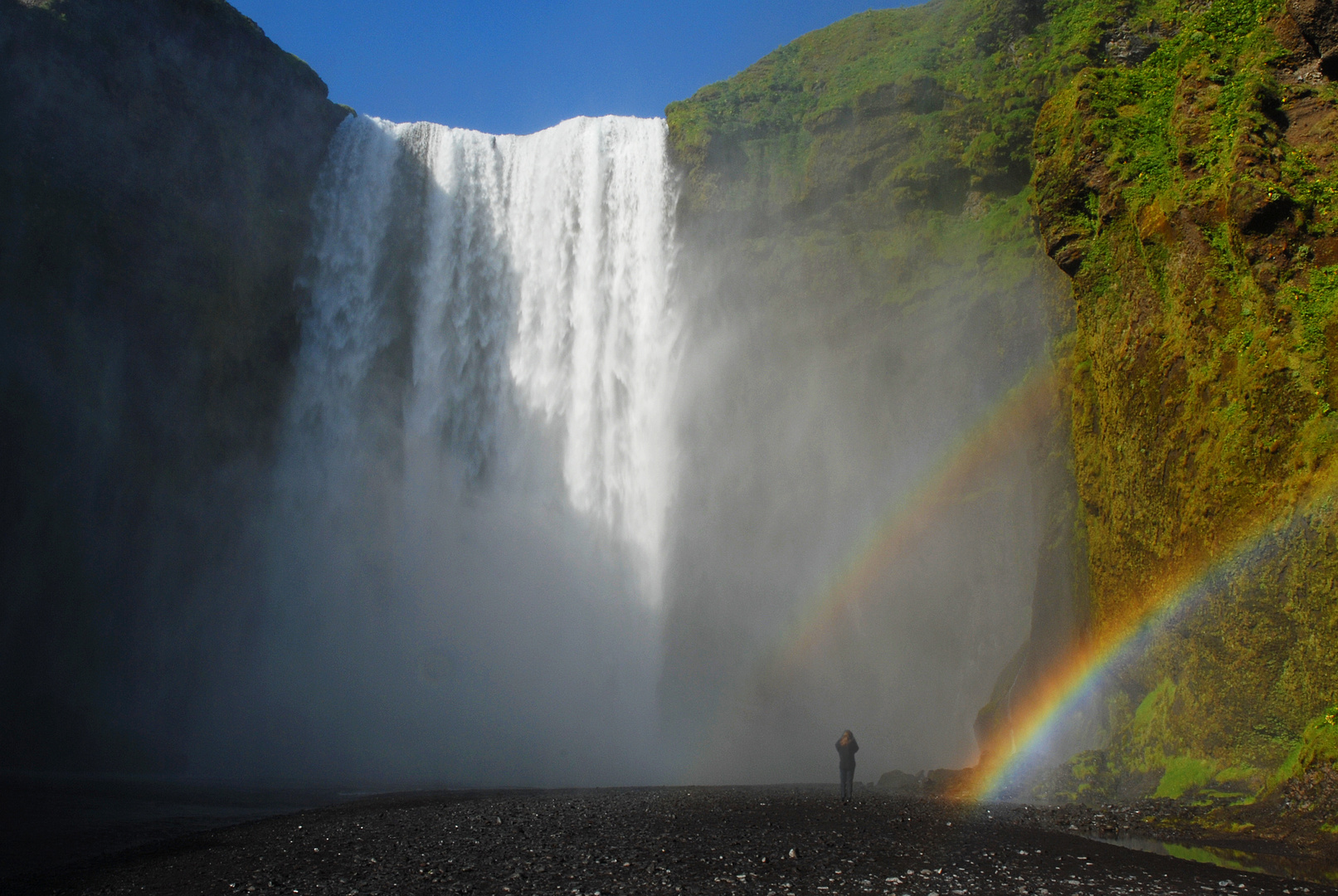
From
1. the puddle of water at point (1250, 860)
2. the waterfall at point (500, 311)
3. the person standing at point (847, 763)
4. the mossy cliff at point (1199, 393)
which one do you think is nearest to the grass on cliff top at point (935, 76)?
the mossy cliff at point (1199, 393)

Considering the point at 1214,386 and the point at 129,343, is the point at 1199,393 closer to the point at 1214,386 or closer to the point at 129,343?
the point at 1214,386

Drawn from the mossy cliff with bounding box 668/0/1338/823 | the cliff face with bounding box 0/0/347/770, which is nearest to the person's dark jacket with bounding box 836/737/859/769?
the mossy cliff with bounding box 668/0/1338/823

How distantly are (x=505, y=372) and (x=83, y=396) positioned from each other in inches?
555

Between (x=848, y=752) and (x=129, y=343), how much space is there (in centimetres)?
2705

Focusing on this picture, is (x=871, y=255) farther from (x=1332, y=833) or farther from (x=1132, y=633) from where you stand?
(x=1332, y=833)

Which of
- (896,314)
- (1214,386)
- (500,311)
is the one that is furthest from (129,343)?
(1214,386)

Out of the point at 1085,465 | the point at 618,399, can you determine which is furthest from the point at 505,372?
the point at 1085,465

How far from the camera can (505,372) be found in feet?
97.9

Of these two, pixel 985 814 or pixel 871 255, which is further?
pixel 871 255

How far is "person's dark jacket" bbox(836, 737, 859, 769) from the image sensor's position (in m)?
13.5

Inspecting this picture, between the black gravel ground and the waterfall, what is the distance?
16.7 meters

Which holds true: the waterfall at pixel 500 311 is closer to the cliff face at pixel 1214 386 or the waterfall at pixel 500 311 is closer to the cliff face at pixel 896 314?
the cliff face at pixel 896 314

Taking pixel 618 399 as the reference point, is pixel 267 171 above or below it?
above

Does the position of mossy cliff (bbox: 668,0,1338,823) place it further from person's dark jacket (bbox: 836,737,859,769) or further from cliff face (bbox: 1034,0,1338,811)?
person's dark jacket (bbox: 836,737,859,769)
